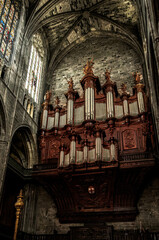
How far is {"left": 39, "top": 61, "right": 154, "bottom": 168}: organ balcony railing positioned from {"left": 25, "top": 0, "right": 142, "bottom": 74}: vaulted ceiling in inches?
210

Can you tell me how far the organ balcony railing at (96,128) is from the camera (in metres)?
13.1

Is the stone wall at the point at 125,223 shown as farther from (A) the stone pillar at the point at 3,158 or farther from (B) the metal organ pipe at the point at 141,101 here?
(A) the stone pillar at the point at 3,158

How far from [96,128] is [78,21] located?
37.7 feet

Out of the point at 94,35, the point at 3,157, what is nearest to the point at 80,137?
the point at 3,157

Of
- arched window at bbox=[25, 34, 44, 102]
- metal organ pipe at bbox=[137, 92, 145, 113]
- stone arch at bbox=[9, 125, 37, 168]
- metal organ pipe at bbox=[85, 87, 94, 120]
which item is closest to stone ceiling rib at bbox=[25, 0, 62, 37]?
arched window at bbox=[25, 34, 44, 102]

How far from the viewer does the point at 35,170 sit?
14.4m

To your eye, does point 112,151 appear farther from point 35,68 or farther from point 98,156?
point 35,68

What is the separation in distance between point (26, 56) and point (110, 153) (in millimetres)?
9129

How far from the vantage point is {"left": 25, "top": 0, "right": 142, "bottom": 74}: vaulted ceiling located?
18844 millimetres

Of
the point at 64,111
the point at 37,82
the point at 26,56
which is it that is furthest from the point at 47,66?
the point at 64,111

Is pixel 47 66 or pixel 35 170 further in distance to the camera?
pixel 47 66

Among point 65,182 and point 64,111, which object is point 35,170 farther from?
point 64,111

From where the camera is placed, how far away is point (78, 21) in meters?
21.2

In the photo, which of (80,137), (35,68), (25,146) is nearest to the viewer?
(80,137)
